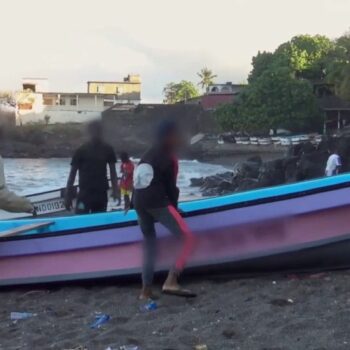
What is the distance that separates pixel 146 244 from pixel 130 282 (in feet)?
2.61

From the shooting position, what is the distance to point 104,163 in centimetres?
721

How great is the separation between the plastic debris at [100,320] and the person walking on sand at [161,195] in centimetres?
45

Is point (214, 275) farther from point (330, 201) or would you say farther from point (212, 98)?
point (212, 98)

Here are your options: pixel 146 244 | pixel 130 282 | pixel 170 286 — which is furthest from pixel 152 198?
pixel 130 282

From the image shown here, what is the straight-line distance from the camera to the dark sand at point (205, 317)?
430cm

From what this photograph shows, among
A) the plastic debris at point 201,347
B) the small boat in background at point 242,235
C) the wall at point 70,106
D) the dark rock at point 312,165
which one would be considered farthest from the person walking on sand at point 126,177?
the dark rock at point 312,165

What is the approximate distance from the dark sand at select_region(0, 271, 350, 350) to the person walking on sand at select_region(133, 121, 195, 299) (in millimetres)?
381

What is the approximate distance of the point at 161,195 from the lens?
5.31 metres

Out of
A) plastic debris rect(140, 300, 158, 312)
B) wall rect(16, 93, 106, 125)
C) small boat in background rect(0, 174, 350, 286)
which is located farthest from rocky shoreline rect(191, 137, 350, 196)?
plastic debris rect(140, 300, 158, 312)

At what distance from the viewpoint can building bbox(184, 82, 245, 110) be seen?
72.1 metres

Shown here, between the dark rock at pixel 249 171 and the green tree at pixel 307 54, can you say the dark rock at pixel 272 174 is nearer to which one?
the dark rock at pixel 249 171

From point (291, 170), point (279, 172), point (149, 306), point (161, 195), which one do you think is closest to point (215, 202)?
point (161, 195)

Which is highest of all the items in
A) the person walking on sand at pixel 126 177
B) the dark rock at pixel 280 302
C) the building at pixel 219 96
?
the building at pixel 219 96

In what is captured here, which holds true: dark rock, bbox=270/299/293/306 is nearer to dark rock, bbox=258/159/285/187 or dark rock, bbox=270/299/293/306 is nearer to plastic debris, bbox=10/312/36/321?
plastic debris, bbox=10/312/36/321
